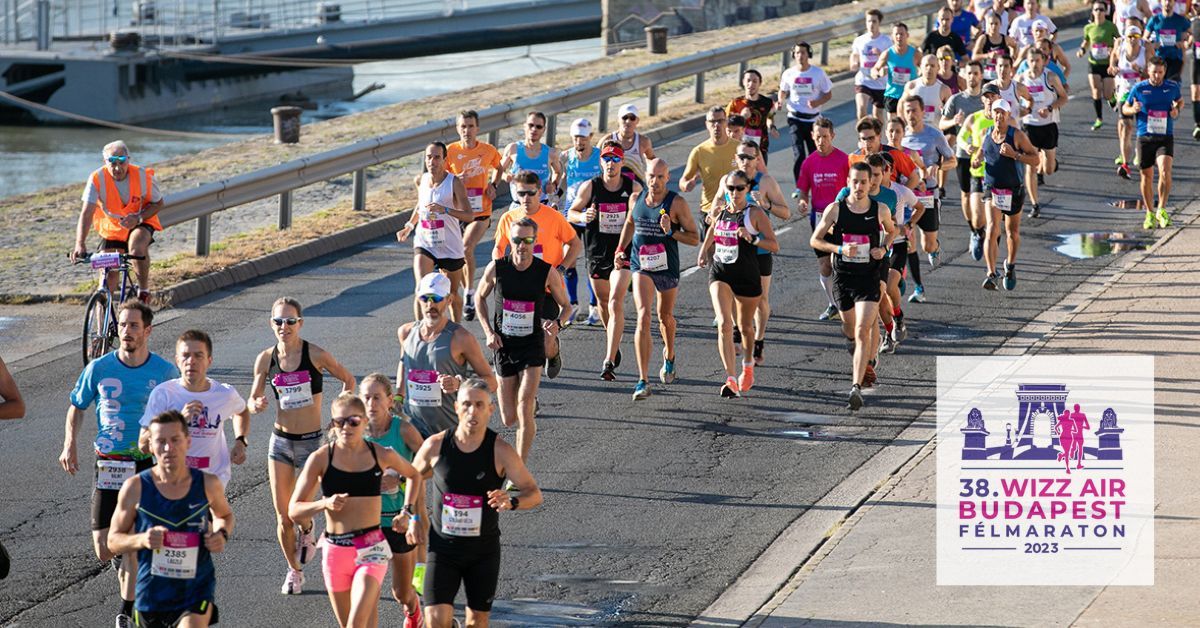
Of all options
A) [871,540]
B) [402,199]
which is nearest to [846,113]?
[402,199]

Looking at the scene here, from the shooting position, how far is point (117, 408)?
984 cm

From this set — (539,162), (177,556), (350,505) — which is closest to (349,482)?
(350,505)

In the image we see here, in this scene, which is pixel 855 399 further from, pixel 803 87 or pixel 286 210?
pixel 286 210

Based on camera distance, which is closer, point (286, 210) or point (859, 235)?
point (859, 235)

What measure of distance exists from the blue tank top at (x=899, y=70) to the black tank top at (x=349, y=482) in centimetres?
1482

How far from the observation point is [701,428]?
13188mm

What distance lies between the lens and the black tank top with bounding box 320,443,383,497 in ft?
28.6

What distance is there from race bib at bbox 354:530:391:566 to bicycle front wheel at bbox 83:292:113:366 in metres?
6.25

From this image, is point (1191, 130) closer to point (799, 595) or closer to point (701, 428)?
point (701, 428)

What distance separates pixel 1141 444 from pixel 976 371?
8.21 ft

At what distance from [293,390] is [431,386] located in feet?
2.65

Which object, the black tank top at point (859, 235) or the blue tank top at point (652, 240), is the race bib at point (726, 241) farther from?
the black tank top at point (859, 235)

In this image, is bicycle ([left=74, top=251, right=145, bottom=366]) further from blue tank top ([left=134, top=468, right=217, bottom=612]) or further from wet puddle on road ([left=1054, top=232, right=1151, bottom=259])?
wet puddle on road ([left=1054, top=232, right=1151, bottom=259])

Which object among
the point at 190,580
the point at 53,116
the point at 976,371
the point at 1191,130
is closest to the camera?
the point at 190,580
